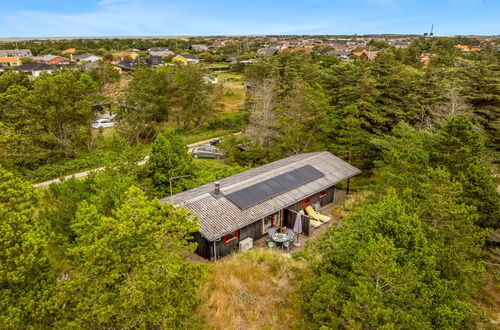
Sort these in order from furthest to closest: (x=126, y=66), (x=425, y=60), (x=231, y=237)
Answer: (x=126, y=66), (x=425, y=60), (x=231, y=237)

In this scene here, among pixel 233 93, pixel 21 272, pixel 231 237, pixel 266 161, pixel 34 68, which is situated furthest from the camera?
pixel 34 68

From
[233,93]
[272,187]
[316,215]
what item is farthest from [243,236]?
[233,93]

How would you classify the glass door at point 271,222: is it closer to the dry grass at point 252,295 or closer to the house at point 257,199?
the house at point 257,199

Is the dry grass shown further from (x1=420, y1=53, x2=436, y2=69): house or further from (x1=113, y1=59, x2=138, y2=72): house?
(x1=113, y1=59, x2=138, y2=72): house

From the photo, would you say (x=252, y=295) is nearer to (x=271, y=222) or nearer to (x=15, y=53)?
(x=271, y=222)

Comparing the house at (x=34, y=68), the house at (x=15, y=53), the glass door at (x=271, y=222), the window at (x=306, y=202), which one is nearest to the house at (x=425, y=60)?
the window at (x=306, y=202)

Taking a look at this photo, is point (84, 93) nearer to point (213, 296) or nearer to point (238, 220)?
point (238, 220)
